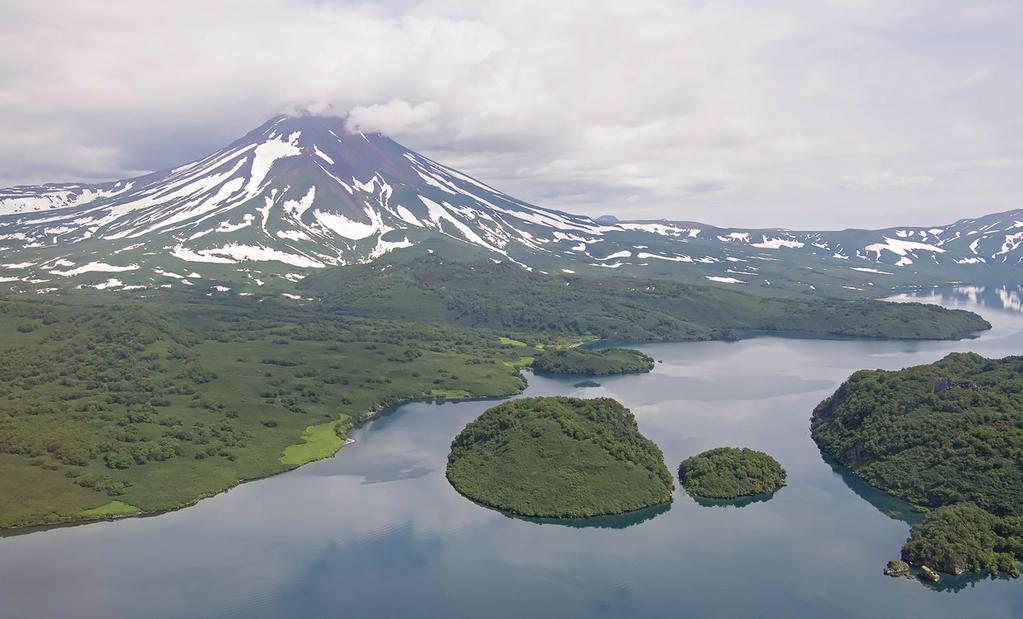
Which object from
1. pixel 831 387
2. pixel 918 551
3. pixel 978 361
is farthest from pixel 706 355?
pixel 918 551

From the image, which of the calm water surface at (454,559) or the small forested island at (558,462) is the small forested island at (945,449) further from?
the small forested island at (558,462)

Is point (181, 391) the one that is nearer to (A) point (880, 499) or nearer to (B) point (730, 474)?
(B) point (730, 474)

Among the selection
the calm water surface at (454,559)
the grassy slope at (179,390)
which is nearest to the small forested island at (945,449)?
the calm water surface at (454,559)

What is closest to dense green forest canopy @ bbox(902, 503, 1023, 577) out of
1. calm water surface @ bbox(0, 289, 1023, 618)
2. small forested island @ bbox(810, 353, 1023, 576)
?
small forested island @ bbox(810, 353, 1023, 576)

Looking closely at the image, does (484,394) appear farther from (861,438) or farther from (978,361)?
(978,361)

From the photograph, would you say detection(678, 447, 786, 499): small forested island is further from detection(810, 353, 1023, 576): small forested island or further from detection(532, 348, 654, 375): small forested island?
detection(532, 348, 654, 375): small forested island

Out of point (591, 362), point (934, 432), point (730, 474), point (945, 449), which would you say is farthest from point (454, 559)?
point (591, 362)
